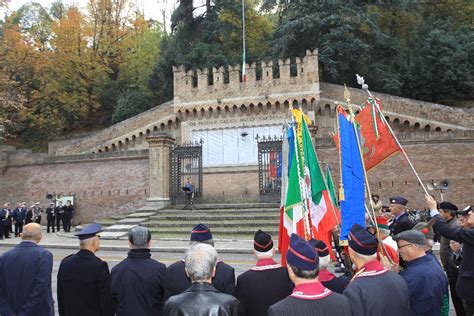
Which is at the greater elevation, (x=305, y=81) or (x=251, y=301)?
(x=305, y=81)

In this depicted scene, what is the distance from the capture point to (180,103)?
32406mm

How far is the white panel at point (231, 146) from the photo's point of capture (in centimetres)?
2905

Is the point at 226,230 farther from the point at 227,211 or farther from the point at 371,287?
the point at 371,287

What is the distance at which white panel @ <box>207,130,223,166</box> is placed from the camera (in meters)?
29.3

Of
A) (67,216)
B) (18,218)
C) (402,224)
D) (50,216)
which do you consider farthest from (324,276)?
(50,216)

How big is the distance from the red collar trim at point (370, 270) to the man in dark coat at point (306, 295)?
612 millimetres

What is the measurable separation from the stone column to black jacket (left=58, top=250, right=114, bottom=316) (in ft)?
57.0

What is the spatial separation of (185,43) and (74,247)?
88.0 feet

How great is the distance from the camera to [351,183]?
5969mm

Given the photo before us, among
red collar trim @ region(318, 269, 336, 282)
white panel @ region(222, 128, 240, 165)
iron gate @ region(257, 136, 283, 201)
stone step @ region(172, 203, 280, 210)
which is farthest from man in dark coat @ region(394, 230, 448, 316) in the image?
white panel @ region(222, 128, 240, 165)

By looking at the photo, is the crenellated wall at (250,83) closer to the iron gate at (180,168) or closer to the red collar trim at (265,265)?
the iron gate at (180,168)

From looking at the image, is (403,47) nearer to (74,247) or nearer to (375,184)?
(375,184)

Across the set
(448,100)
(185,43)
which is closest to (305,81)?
(448,100)

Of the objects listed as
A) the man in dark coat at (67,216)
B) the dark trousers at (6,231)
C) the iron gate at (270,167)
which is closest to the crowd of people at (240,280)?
the iron gate at (270,167)
